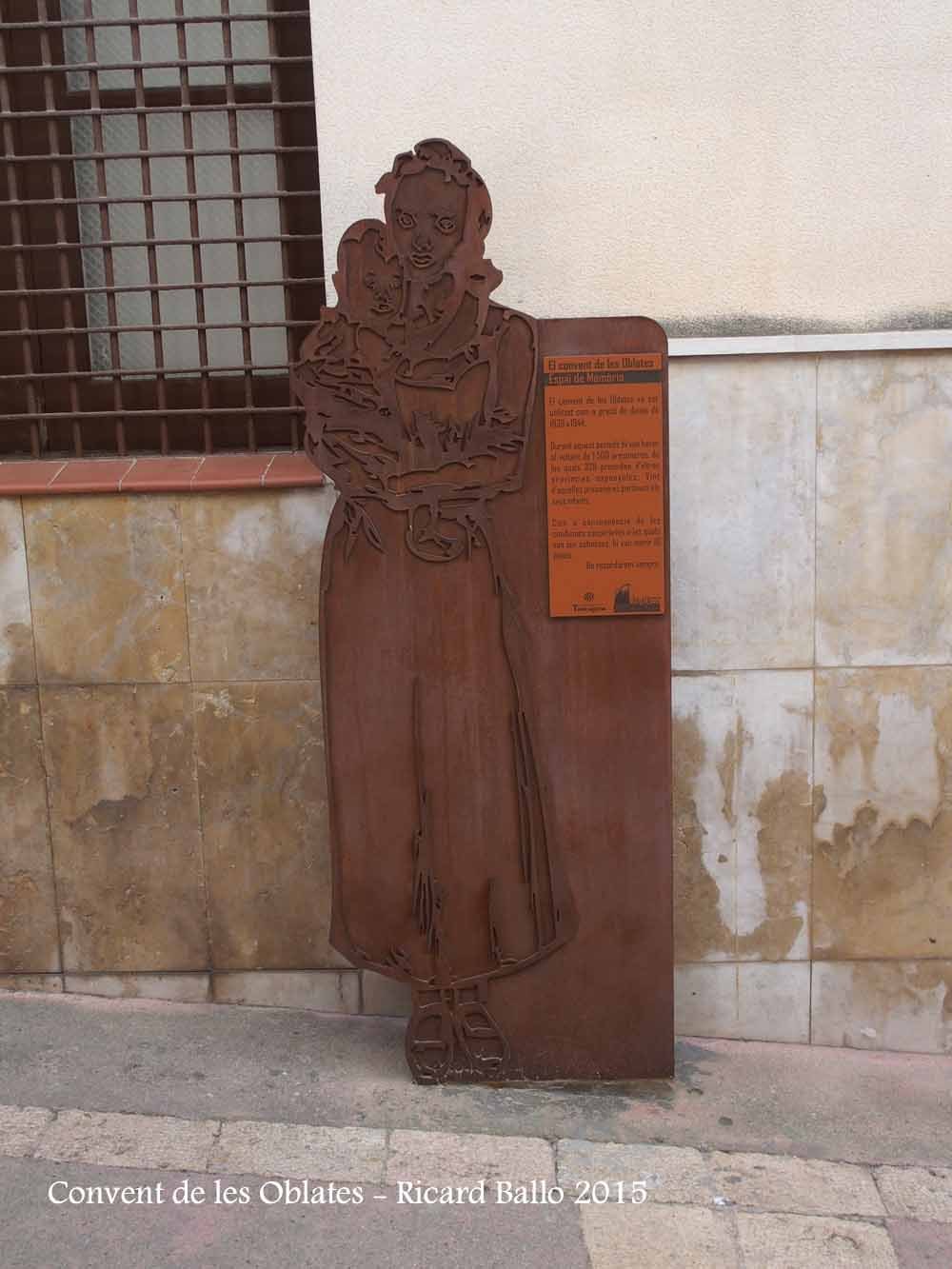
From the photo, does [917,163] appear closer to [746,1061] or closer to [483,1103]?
[746,1061]

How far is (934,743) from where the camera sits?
13.4 ft

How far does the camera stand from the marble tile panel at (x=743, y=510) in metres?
3.90

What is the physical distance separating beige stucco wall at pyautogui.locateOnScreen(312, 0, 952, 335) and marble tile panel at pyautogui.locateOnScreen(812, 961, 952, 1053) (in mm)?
2254

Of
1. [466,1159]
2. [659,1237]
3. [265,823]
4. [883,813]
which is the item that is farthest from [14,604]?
[883,813]

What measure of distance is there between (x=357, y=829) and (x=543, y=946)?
0.69 meters

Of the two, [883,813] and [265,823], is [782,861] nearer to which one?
[883,813]

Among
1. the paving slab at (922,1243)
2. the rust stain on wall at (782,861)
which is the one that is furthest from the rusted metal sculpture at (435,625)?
the paving slab at (922,1243)

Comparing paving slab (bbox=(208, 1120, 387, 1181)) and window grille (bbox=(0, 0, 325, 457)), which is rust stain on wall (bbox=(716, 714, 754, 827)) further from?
window grille (bbox=(0, 0, 325, 457))

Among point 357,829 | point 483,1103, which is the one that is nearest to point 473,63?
point 357,829

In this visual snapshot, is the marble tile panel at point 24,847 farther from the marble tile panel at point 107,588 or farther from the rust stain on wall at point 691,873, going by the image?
the rust stain on wall at point 691,873

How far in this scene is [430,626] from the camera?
11.6 ft

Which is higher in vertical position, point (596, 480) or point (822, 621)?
point (596, 480)

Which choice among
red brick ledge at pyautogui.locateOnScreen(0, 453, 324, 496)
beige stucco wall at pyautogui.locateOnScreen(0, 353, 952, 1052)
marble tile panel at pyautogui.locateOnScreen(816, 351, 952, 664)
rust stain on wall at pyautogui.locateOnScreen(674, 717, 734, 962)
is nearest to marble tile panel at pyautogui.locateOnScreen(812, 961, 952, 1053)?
beige stucco wall at pyautogui.locateOnScreen(0, 353, 952, 1052)

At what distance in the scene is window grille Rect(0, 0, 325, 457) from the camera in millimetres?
4102
